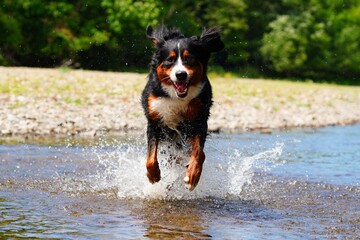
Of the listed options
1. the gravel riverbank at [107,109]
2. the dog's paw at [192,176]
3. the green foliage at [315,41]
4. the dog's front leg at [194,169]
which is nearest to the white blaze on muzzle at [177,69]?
the dog's front leg at [194,169]

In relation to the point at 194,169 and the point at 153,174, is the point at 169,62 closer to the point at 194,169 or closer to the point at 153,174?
the point at 194,169

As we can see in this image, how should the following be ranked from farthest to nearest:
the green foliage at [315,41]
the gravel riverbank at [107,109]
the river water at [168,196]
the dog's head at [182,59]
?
the green foliage at [315,41], the gravel riverbank at [107,109], the dog's head at [182,59], the river water at [168,196]

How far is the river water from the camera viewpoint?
5812 mm

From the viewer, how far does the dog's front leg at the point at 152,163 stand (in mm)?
7379

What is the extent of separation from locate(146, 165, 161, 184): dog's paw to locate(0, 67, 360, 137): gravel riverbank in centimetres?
535

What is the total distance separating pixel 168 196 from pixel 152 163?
417mm

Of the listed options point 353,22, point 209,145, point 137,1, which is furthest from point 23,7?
point 353,22

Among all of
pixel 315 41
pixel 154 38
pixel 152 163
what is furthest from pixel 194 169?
pixel 315 41

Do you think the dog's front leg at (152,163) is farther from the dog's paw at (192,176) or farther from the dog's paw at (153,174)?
the dog's paw at (192,176)

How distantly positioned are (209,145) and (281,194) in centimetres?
414

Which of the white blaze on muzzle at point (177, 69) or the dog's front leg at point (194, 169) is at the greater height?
the white blaze on muzzle at point (177, 69)

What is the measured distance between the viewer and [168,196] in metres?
7.50

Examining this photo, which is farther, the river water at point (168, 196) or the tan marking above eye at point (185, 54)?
the tan marking above eye at point (185, 54)

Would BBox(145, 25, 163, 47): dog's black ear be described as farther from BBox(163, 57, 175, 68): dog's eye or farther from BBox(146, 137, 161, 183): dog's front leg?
BBox(146, 137, 161, 183): dog's front leg
